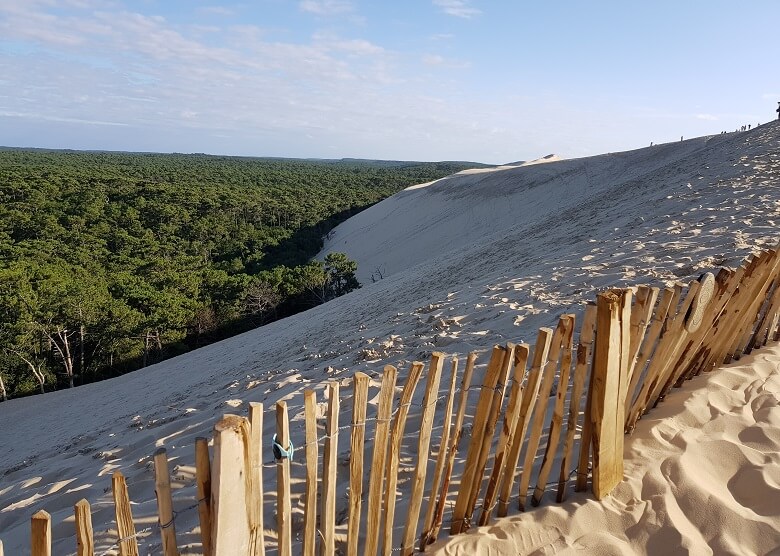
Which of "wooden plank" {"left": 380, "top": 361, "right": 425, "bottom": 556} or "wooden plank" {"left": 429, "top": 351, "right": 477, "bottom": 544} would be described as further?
"wooden plank" {"left": 429, "top": 351, "right": 477, "bottom": 544}

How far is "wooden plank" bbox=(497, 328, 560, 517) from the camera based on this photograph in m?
2.29

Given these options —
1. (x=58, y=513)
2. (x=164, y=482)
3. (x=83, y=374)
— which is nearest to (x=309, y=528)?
(x=164, y=482)

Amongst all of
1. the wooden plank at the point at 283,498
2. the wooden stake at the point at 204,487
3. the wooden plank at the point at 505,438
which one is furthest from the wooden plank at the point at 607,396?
the wooden stake at the point at 204,487

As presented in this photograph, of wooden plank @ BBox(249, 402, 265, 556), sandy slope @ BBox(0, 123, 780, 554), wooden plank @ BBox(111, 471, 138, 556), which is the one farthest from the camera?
sandy slope @ BBox(0, 123, 780, 554)

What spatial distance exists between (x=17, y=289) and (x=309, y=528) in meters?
16.0

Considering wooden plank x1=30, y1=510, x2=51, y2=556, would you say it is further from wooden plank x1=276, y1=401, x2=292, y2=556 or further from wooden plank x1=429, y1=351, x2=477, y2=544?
wooden plank x1=429, y1=351, x2=477, y2=544

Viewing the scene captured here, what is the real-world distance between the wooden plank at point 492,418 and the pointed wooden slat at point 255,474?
1.05m

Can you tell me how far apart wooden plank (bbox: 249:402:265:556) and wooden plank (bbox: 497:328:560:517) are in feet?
3.96

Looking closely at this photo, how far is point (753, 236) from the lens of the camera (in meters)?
6.63

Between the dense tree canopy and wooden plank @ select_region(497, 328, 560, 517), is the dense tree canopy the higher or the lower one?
the lower one

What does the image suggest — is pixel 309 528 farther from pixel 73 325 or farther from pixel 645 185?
pixel 73 325

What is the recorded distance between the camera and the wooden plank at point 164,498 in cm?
157

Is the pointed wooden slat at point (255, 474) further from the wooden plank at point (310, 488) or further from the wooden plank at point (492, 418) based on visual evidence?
Result: the wooden plank at point (492, 418)

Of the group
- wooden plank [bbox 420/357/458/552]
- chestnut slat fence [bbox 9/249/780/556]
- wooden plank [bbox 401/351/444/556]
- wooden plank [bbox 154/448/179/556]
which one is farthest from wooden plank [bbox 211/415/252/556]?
wooden plank [bbox 420/357/458/552]
